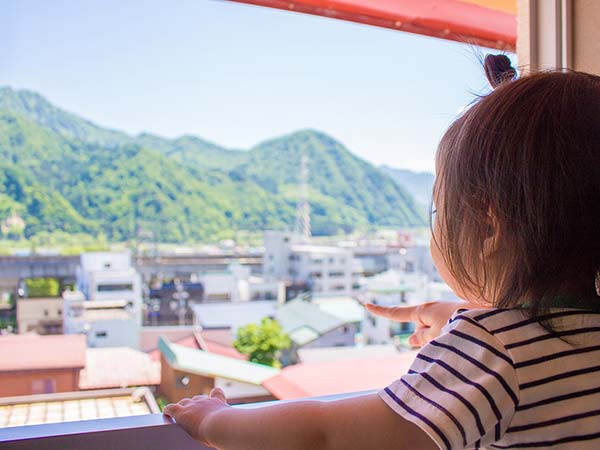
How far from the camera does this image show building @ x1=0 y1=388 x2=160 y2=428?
3.09ft

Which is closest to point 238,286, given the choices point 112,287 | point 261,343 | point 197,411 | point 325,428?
point 261,343

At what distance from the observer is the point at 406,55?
541cm

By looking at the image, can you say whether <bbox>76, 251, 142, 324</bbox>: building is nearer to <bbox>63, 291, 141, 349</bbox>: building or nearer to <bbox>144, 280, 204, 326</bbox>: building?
<bbox>63, 291, 141, 349</bbox>: building

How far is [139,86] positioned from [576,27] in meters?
6.06

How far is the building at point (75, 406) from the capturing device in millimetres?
943

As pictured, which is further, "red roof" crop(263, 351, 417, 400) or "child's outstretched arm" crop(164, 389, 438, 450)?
"red roof" crop(263, 351, 417, 400)

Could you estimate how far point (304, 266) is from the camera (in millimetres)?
4281

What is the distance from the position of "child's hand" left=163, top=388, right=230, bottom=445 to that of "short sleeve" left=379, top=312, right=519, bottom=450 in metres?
0.17

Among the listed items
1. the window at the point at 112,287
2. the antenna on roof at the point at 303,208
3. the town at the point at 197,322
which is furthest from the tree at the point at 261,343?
the antenna on roof at the point at 303,208

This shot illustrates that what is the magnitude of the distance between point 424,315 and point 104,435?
1.22 ft

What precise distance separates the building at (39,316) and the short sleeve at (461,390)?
269 cm

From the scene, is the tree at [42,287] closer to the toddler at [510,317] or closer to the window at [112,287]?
the window at [112,287]

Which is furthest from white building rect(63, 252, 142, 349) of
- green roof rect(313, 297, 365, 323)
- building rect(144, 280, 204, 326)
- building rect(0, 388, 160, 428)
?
green roof rect(313, 297, 365, 323)

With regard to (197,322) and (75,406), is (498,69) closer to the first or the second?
(75,406)
